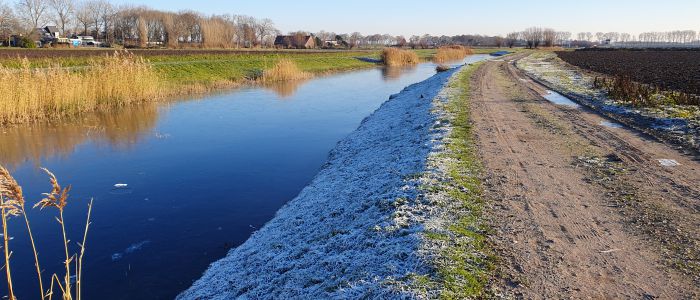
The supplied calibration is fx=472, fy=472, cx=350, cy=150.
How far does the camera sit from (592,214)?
671 centimetres

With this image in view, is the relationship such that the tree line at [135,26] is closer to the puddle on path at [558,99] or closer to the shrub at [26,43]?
the shrub at [26,43]

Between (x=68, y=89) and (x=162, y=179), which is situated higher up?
(x=68, y=89)

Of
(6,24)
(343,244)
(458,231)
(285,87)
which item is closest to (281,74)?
(285,87)

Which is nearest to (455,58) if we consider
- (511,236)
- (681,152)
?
(681,152)

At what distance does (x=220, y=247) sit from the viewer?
8273mm

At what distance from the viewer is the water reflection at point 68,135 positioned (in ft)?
47.0

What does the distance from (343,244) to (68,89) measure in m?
18.6

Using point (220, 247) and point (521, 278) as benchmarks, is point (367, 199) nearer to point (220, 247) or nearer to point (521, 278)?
point (220, 247)

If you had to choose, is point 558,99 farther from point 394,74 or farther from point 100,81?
point 394,74

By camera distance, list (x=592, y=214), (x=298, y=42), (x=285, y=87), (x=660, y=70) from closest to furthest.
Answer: (x=592, y=214) → (x=285, y=87) → (x=660, y=70) → (x=298, y=42)

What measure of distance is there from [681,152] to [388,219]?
752cm

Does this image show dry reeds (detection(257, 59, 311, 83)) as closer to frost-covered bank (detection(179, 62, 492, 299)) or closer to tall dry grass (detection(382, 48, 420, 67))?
tall dry grass (detection(382, 48, 420, 67))

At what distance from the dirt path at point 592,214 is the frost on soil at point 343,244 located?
3.78 feet

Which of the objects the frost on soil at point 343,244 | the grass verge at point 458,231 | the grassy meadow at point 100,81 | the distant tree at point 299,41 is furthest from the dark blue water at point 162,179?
the distant tree at point 299,41
